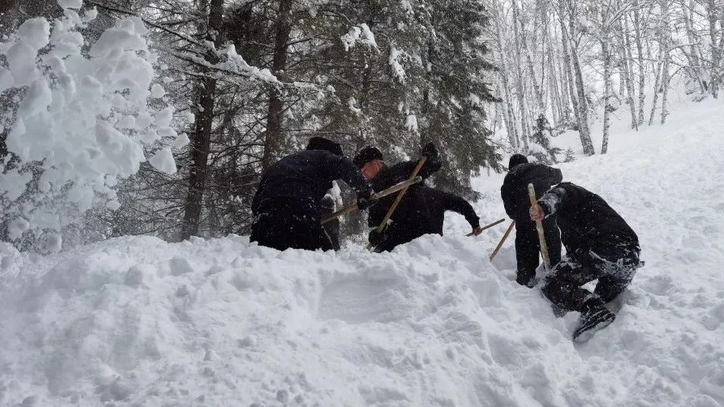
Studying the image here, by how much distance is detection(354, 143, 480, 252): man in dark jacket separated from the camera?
5707 mm

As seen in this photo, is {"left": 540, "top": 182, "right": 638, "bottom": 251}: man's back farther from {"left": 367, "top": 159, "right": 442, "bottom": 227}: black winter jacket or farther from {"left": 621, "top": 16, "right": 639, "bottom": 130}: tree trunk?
{"left": 621, "top": 16, "right": 639, "bottom": 130}: tree trunk

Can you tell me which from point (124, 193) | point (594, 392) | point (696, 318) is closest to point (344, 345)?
point (594, 392)

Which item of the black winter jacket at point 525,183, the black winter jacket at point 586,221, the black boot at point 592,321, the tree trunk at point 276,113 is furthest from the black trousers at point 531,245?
the tree trunk at point 276,113

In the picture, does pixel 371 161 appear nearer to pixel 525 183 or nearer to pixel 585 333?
pixel 525 183

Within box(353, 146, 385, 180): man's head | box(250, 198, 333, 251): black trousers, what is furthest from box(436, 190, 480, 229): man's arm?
box(250, 198, 333, 251): black trousers

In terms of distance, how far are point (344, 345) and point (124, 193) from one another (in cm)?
527

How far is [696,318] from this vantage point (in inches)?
144

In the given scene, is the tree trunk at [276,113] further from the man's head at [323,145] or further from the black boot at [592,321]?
the black boot at [592,321]

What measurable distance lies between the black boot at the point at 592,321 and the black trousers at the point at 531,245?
1.53 metres

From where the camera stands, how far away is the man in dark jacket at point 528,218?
5.23m

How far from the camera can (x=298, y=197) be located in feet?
14.8

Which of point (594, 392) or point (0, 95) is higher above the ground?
point (0, 95)

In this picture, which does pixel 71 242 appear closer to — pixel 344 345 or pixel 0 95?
pixel 0 95

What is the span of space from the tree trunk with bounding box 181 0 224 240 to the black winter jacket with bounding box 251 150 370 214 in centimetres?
334
